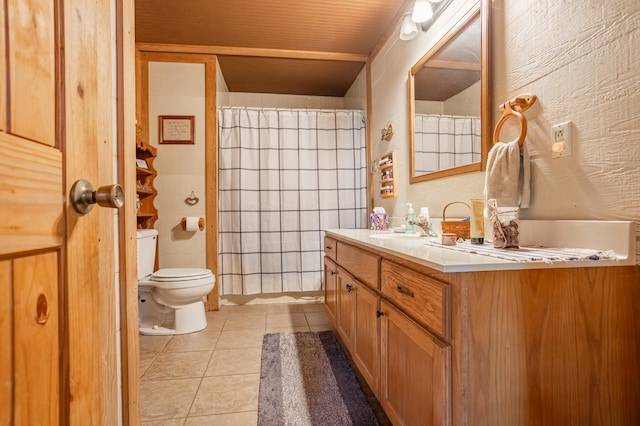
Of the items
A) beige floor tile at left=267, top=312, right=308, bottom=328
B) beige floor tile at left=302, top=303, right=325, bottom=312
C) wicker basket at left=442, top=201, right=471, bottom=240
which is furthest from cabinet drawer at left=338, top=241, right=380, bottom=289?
beige floor tile at left=302, top=303, right=325, bottom=312

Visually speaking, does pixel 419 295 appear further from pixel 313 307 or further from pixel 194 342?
pixel 313 307

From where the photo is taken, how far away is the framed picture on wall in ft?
8.86

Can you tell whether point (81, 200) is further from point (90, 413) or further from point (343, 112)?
point (343, 112)

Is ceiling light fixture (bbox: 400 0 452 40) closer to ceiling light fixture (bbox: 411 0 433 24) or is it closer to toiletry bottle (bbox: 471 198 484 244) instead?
ceiling light fixture (bbox: 411 0 433 24)

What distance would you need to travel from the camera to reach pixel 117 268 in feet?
2.44

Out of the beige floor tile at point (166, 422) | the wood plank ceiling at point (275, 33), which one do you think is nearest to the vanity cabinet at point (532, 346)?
the beige floor tile at point (166, 422)

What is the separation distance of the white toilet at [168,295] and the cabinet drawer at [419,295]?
1.57 meters

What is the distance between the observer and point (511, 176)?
1.13 m

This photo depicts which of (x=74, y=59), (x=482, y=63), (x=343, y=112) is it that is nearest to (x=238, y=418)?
(x=74, y=59)

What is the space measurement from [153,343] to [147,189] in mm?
1154

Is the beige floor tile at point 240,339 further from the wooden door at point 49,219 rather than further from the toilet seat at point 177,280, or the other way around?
the wooden door at point 49,219

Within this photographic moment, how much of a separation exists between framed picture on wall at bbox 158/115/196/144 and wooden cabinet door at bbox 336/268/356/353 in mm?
1825

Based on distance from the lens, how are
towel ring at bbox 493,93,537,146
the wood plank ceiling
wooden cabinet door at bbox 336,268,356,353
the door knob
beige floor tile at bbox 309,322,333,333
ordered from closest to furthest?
the door knob → towel ring at bbox 493,93,537,146 → wooden cabinet door at bbox 336,268,356,353 → the wood plank ceiling → beige floor tile at bbox 309,322,333,333

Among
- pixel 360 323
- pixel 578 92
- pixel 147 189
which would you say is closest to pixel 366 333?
pixel 360 323
